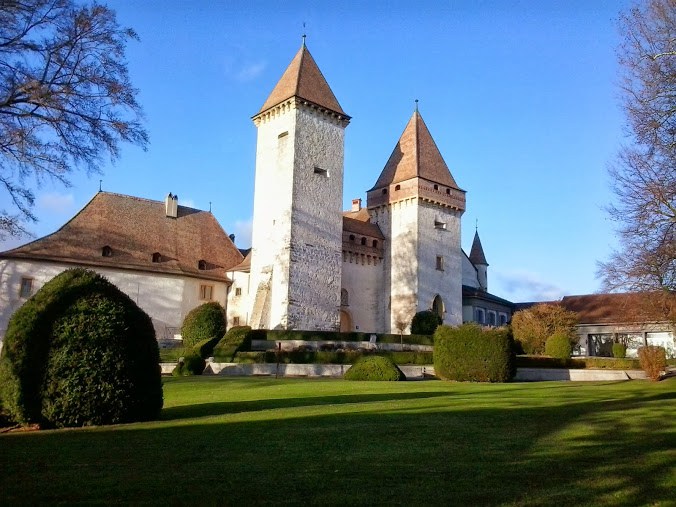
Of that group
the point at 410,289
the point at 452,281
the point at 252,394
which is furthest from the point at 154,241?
the point at 252,394

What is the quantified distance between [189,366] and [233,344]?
3.04m

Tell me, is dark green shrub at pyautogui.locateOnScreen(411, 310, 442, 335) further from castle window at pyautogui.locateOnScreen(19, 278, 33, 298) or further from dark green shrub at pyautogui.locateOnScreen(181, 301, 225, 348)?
castle window at pyautogui.locateOnScreen(19, 278, 33, 298)

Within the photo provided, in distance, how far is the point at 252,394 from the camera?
15406mm

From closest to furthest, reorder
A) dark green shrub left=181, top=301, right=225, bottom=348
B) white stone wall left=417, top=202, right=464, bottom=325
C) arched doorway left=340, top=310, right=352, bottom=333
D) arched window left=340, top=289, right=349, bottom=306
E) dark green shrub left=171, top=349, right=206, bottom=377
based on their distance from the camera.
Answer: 1. dark green shrub left=171, top=349, right=206, bottom=377
2. dark green shrub left=181, top=301, right=225, bottom=348
3. arched window left=340, top=289, right=349, bottom=306
4. arched doorway left=340, top=310, right=352, bottom=333
5. white stone wall left=417, top=202, right=464, bottom=325

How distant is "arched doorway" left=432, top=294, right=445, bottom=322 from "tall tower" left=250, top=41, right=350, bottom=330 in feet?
26.2

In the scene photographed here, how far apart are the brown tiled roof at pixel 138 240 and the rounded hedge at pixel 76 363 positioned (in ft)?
86.8

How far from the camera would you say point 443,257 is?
41.2 m

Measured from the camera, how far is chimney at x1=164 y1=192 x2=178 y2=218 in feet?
137

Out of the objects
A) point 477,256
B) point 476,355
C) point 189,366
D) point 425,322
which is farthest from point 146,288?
point 477,256

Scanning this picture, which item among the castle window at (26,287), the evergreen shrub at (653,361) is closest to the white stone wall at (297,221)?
the castle window at (26,287)

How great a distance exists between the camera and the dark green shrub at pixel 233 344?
26375 mm

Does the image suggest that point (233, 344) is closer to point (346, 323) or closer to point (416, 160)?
point (346, 323)

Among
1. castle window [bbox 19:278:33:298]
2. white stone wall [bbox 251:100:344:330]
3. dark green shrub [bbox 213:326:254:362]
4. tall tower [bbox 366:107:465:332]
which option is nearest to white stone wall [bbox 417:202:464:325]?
tall tower [bbox 366:107:465:332]

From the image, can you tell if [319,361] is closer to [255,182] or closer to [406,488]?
[255,182]
